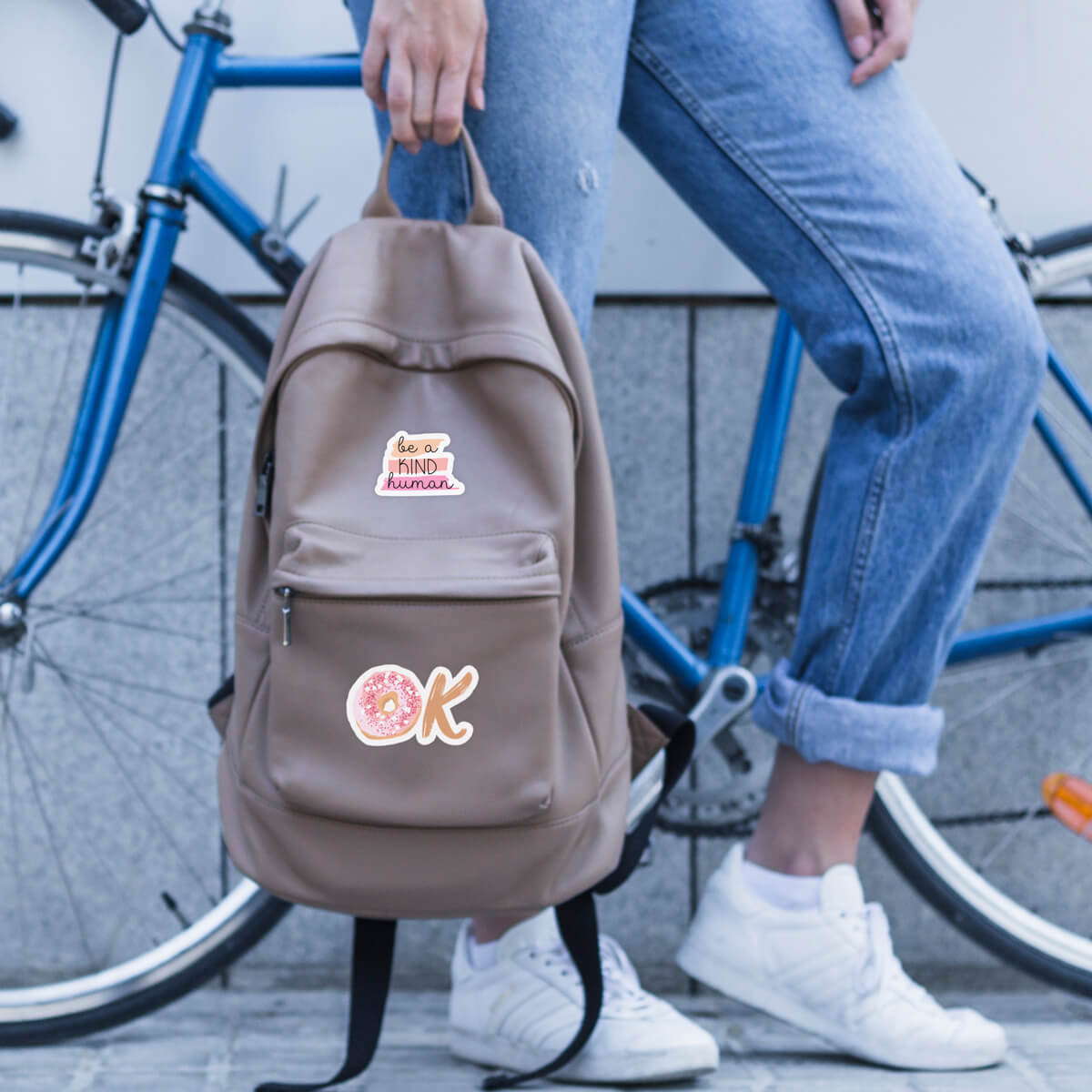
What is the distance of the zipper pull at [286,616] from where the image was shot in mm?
845

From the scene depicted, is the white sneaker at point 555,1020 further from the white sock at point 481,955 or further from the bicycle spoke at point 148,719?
the bicycle spoke at point 148,719

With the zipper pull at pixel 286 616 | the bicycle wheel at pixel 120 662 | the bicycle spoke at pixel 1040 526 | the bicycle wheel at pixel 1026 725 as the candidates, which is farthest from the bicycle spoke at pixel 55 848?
the bicycle spoke at pixel 1040 526

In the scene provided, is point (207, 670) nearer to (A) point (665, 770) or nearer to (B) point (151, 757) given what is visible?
(B) point (151, 757)

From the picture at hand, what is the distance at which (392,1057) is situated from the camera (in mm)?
1215

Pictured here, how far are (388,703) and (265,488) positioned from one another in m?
0.22

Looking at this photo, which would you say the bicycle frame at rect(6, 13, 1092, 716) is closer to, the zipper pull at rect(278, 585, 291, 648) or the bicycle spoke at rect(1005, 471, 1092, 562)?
the zipper pull at rect(278, 585, 291, 648)

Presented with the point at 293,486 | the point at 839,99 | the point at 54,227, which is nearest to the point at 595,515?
the point at 293,486

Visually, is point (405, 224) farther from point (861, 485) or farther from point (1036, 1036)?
point (1036, 1036)

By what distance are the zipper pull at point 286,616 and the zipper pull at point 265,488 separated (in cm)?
12

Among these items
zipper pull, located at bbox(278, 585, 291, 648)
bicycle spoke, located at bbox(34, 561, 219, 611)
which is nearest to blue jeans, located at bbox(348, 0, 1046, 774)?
zipper pull, located at bbox(278, 585, 291, 648)

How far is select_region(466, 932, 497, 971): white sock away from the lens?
1175mm

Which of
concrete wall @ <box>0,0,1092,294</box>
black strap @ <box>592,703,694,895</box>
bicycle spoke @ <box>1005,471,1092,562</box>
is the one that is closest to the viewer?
black strap @ <box>592,703,694,895</box>

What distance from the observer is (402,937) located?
5.09 feet

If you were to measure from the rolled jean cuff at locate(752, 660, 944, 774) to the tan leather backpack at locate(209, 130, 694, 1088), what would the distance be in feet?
0.62
